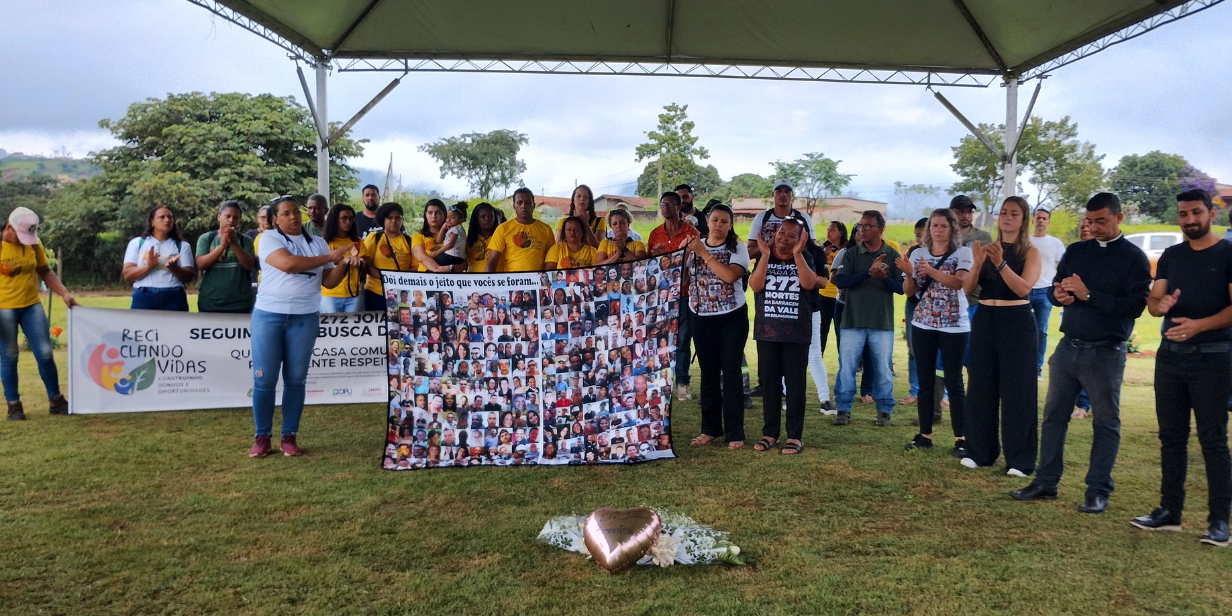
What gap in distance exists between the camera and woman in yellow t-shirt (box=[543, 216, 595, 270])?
609 cm

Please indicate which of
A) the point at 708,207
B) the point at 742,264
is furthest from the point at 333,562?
the point at 708,207

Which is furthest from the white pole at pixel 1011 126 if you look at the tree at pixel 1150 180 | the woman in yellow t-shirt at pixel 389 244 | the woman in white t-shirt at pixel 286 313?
the tree at pixel 1150 180

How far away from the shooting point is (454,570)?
321cm

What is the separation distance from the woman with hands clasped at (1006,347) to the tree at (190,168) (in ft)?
98.1

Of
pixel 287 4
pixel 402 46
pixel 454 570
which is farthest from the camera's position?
pixel 402 46

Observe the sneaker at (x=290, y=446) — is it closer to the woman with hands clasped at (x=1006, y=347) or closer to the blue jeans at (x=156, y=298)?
the blue jeans at (x=156, y=298)

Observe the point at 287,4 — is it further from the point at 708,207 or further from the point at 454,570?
the point at 454,570

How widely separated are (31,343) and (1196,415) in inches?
323

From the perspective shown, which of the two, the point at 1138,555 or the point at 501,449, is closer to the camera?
the point at 1138,555

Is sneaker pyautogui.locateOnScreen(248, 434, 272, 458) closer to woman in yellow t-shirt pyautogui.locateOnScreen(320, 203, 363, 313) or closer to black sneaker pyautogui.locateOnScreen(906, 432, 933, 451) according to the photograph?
woman in yellow t-shirt pyautogui.locateOnScreen(320, 203, 363, 313)

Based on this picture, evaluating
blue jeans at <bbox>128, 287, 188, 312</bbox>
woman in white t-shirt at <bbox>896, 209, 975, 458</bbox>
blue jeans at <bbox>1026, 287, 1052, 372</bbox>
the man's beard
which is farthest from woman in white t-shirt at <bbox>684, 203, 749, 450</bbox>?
blue jeans at <bbox>128, 287, 188, 312</bbox>

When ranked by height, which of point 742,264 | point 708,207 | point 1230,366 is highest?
point 708,207

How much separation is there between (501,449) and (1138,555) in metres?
3.45

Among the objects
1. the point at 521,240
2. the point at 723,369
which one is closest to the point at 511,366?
the point at 723,369
